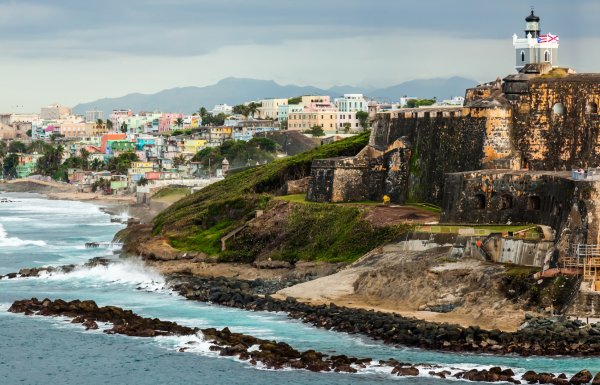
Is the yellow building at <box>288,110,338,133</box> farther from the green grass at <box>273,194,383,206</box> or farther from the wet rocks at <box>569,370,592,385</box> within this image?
the wet rocks at <box>569,370,592,385</box>

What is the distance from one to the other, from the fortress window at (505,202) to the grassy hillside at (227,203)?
18.9 metres

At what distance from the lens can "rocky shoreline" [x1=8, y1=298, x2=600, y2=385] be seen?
43.7 meters

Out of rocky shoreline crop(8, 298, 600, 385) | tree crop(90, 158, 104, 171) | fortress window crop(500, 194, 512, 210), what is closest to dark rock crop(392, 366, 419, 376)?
rocky shoreline crop(8, 298, 600, 385)

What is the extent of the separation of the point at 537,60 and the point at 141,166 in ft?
377

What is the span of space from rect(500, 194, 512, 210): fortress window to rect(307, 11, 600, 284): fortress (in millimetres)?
45

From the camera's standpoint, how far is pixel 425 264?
58062mm

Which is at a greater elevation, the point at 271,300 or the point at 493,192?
the point at 493,192

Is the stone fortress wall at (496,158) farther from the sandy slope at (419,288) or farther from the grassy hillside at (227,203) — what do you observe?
the grassy hillside at (227,203)

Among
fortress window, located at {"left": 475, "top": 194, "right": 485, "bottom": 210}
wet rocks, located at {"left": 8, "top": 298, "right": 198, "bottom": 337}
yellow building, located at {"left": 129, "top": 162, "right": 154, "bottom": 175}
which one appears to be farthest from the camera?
yellow building, located at {"left": 129, "top": 162, "right": 154, "bottom": 175}

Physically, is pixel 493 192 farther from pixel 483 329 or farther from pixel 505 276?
pixel 483 329

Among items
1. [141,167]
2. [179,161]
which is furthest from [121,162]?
[179,161]

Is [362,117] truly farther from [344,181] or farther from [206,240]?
[344,181]

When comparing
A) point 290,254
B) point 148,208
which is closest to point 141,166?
point 148,208

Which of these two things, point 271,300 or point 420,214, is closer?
point 271,300
